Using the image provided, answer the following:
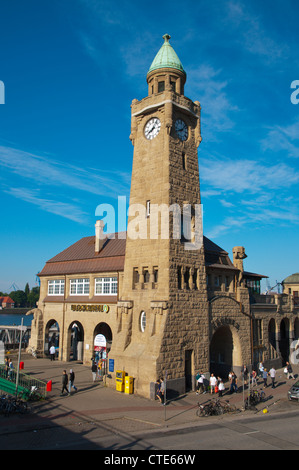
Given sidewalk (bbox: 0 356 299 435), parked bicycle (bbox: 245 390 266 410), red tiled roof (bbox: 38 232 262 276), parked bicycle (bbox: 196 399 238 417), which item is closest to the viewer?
sidewalk (bbox: 0 356 299 435)

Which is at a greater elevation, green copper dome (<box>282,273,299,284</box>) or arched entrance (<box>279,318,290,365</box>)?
green copper dome (<box>282,273,299,284</box>)

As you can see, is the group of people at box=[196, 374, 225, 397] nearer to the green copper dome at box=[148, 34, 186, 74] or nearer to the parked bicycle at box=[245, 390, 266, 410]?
the parked bicycle at box=[245, 390, 266, 410]

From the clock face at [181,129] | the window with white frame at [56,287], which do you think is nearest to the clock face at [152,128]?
the clock face at [181,129]

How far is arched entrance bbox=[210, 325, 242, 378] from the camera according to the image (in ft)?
105

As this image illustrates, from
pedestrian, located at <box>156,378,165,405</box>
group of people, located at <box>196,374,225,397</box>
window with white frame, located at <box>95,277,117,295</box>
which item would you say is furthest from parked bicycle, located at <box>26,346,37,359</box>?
group of people, located at <box>196,374,225,397</box>

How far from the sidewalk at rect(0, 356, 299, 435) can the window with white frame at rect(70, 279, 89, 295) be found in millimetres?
10163

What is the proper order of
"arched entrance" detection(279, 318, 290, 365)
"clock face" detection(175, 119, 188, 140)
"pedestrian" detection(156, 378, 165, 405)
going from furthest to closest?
"arched entrance" detection(279, 318, 290, 365) → "clock face" detection(175, 119, 188, 140) → "pedestrian" detection(156, 378, 165, 405)

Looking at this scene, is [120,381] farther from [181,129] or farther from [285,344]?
[285,344]

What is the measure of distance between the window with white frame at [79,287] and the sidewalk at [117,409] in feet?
33.3

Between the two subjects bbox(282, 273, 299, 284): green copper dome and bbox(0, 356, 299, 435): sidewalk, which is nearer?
bbox(0, 356, 299, 435): sidewalk

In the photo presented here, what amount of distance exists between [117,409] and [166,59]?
2673 centimetres

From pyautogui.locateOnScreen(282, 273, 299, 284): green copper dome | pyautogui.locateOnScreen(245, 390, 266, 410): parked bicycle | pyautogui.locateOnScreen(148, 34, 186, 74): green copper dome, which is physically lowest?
pyautogui.locateOnScreen(245, 390, 266, 410): parked bicycle
